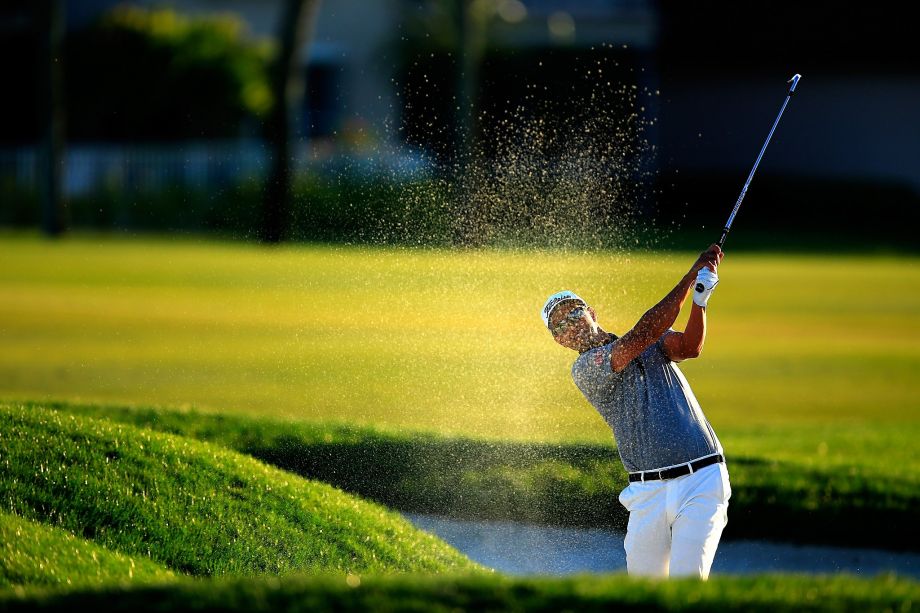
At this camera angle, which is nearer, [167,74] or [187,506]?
[187,506]

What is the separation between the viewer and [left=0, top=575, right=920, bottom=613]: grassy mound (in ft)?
15.4

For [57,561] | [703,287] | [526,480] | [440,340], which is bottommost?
[526,480]

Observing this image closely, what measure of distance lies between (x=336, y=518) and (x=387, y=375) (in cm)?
660

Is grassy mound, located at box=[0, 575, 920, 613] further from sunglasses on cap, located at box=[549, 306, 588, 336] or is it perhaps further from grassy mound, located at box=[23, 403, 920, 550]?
grassy mound, located at box=[23, 403, 920, 550]

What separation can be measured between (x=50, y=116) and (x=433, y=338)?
Answer: 17466mm

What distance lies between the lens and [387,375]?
13.9m

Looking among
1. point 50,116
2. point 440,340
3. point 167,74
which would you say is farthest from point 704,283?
point 167,74

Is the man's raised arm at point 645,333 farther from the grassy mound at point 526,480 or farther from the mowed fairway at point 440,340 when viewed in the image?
the mowed fairway at point 440,340

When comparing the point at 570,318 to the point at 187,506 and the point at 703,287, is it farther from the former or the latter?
the point at 187,506

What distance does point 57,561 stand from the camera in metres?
5.93

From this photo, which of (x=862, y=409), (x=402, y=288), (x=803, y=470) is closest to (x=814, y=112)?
(x=402, y=288)

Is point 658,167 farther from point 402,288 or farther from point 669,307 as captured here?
point 669,307

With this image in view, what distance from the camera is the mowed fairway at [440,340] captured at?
39.1ft

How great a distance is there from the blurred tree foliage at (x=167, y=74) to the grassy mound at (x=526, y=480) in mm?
26839
